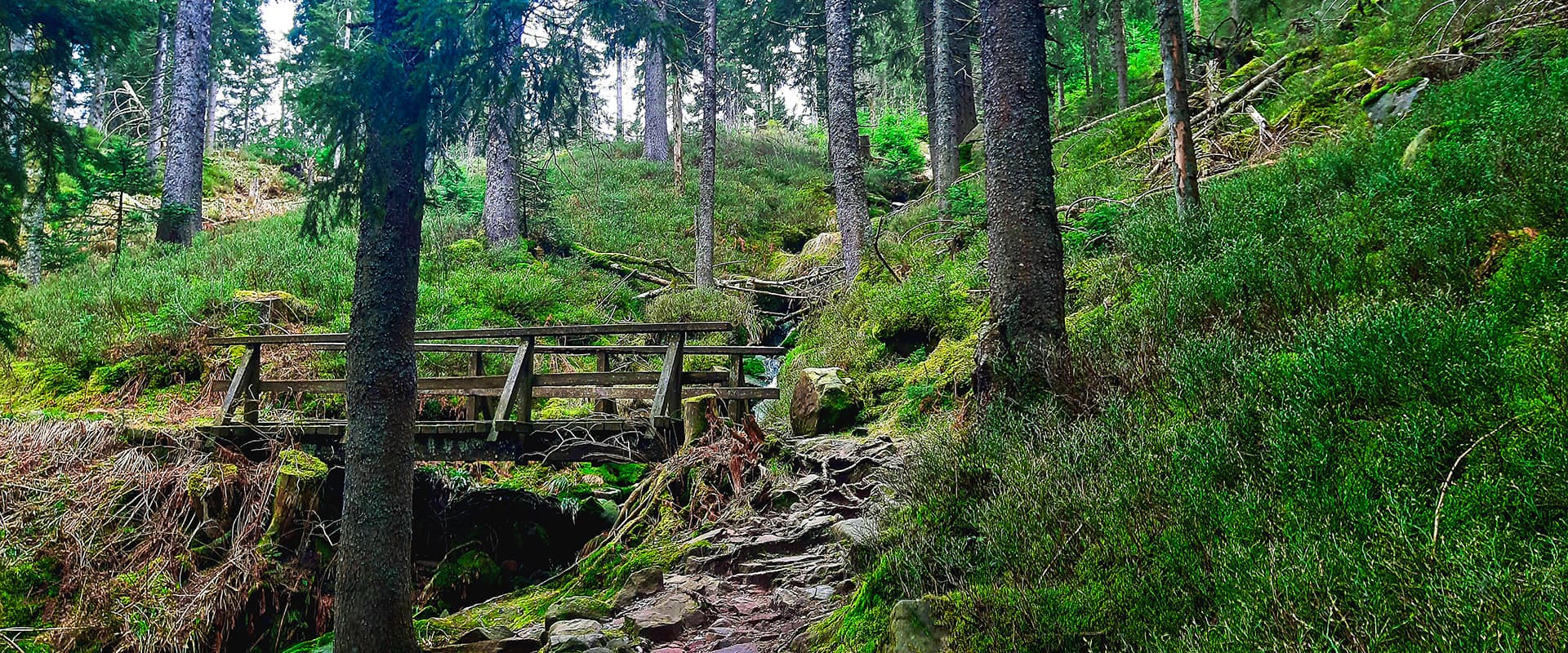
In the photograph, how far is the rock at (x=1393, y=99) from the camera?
7699 millimetres

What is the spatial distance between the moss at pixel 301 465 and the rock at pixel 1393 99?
1128cm

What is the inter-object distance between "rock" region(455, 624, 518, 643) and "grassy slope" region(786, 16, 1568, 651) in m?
2.57

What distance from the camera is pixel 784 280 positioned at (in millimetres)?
16609

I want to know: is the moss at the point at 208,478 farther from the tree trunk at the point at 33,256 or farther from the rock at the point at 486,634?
the tree trunk at the point at 33,256

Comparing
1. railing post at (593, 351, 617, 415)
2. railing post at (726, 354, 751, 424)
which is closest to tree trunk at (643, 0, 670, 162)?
railing post at (593, 351, 617, 415)

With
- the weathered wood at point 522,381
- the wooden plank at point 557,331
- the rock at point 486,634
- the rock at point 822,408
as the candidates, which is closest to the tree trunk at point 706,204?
the rock at point 822,408

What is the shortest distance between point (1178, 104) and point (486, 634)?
7559 mm

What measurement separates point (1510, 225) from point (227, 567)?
9261mm

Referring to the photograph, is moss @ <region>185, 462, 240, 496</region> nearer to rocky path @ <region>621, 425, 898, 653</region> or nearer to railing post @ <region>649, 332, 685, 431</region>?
railing post @ <region>649, 332, 685, 431</region>

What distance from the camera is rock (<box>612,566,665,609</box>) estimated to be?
5195 millimetres

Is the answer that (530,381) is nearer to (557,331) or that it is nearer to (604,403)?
(557,331)

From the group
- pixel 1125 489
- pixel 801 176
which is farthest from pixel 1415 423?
pixel 801 176

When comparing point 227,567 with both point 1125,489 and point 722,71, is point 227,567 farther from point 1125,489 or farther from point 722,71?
point 722,71

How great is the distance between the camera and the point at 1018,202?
5.32m
